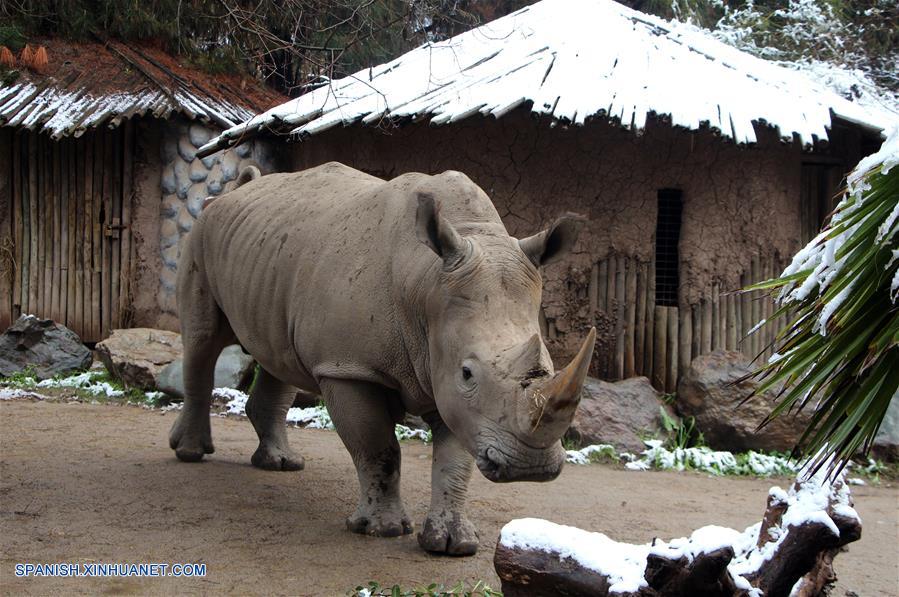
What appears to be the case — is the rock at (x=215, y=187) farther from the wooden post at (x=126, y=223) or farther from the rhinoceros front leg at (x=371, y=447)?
the rhinoceros front leg at (x=371, y=447)

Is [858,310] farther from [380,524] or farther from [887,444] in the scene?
[887,444]

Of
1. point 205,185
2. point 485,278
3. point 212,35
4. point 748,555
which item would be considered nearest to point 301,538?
point 485,278

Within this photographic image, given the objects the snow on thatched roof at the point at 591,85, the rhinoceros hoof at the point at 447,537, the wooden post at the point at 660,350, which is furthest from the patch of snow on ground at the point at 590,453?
the rhinoceros hoof at the point at 447,537

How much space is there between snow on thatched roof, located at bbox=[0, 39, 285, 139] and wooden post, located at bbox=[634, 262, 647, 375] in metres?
5.51

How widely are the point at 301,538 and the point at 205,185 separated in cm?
761

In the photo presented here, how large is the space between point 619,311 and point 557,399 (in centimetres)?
577

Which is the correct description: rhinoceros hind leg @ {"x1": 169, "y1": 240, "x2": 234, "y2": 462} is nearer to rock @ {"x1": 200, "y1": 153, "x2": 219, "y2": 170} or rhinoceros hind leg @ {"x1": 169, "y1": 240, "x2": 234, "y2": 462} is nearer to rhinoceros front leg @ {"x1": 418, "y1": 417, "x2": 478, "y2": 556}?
rhinoceros front leg @ {"x1": 418, "y1": 417, "x2": 478, "y2": 556}

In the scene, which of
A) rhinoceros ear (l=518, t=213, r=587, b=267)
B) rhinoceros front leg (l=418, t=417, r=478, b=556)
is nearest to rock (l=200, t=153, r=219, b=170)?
rhinoceros front leg (l=418, t=417, r=478, b=556)

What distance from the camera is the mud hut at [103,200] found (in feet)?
38.3

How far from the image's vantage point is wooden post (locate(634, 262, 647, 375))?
29.9 feet

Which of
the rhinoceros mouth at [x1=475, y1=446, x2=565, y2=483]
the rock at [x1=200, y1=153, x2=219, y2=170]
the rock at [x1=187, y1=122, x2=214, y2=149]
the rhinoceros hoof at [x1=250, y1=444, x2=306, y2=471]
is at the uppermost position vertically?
the rock at [x1=187, y1=122, x2=214, y2=149]

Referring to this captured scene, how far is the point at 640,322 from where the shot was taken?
9.13 meters

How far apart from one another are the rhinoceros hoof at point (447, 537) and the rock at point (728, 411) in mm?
4400

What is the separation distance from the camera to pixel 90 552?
450 cm
